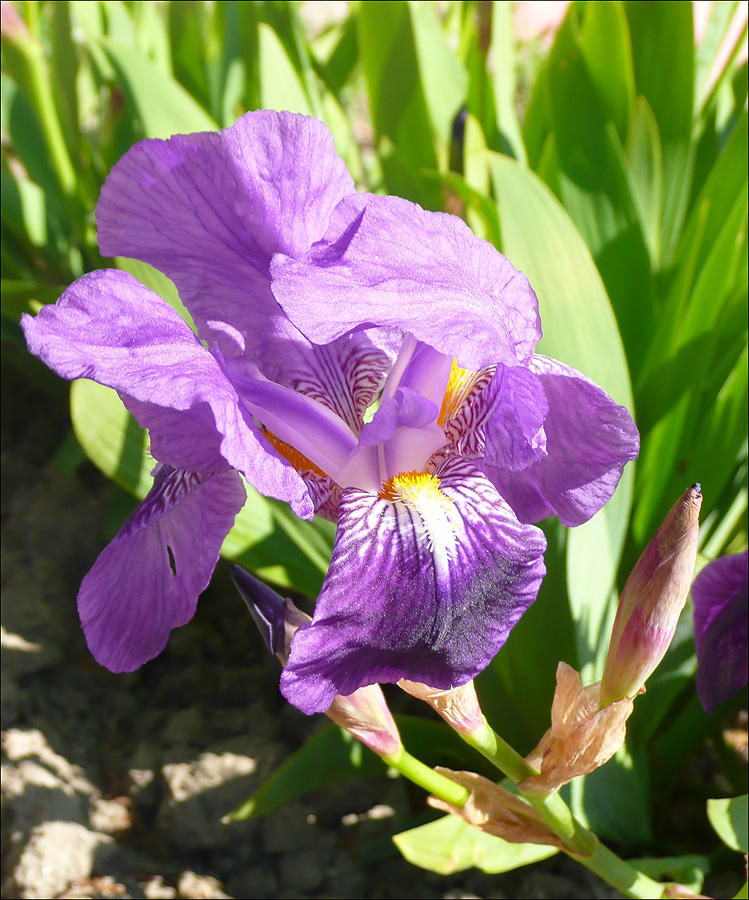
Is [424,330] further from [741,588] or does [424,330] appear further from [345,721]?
[741,588]

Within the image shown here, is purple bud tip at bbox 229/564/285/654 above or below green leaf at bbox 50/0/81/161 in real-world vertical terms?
below

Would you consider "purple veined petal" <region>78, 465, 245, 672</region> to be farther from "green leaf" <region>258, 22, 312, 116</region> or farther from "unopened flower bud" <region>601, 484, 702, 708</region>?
"green leaf" <region>258, 22, 312, 116</region>

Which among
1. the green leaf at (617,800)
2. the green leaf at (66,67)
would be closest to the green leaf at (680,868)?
the green leaf at (617,800)

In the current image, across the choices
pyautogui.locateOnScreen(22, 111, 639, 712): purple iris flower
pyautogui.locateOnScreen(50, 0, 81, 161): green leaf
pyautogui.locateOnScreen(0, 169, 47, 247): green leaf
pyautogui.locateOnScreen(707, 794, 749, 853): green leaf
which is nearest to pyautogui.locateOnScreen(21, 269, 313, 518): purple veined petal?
pyautogui.locateOnScreen(22, 111, 639, 712): purple iris flower

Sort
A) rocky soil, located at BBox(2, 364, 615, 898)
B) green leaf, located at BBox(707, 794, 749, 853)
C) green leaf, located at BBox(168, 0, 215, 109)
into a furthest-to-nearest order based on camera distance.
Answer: green leaf, located at BBox(168, 0, 215, 109), rocky soil, located at BBox(2, 364, 615, 898), green leaf, located at BBox(707, 794, 749, 853)

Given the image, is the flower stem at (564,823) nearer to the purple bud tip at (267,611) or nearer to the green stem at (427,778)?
the green stem at (427,778)

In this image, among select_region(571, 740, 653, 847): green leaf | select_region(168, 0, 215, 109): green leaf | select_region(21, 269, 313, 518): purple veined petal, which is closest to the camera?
select_region(21, 269, 313, 518): purple veined petal
